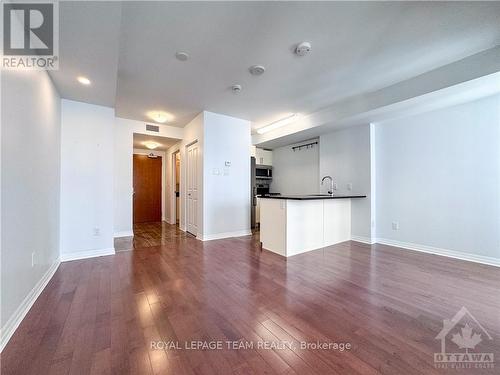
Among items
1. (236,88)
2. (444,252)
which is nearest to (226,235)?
(236,88)

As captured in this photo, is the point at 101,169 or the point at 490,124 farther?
the point at 101,169

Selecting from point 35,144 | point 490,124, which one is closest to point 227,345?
point 35,144

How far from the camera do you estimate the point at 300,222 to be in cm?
348

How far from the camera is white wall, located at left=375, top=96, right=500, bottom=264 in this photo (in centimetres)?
303

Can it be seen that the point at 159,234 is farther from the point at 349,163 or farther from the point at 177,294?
the point at 349,163

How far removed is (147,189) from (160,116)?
3.10 metres

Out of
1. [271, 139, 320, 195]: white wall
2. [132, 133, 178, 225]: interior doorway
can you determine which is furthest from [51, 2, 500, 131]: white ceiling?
[132, 133, 178, 225]: interior doorway

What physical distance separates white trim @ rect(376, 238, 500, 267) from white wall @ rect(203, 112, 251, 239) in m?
2.95

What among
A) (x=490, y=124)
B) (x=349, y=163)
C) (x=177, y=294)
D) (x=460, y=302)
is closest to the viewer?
(x=460, y=302)

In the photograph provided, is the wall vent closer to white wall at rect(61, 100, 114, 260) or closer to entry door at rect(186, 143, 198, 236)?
entry door at rect(186, 143, 198, 236)

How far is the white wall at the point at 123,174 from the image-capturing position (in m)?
4.73

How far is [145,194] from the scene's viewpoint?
6777mm

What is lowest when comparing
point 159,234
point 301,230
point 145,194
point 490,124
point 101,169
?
point 159,234

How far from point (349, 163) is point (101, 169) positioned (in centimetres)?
472
